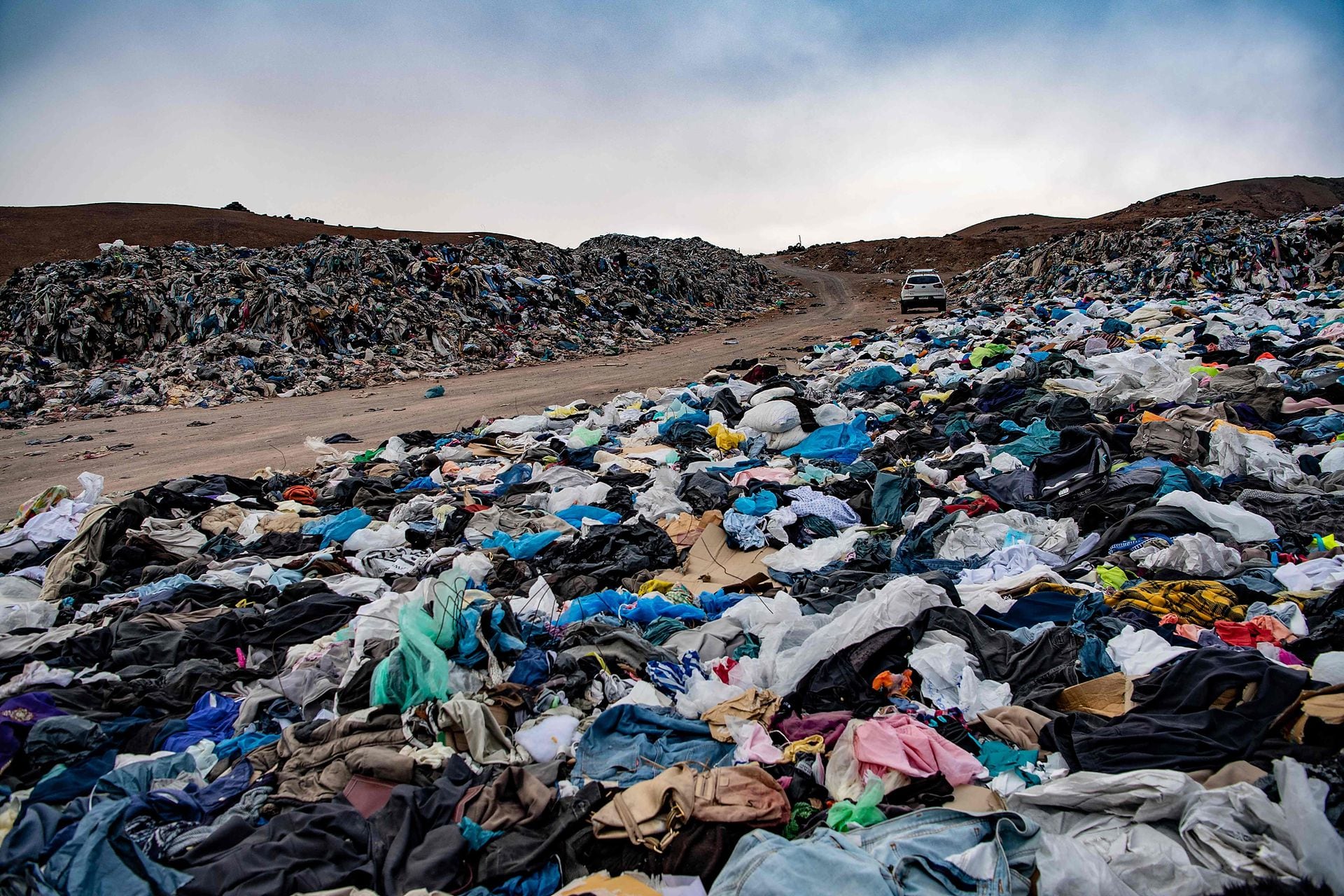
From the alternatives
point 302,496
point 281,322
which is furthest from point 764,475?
point 281,322

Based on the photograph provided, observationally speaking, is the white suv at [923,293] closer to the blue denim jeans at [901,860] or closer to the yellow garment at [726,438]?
the yellow garment at [726,438]

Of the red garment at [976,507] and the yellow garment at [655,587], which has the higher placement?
the red garment at [976,507]

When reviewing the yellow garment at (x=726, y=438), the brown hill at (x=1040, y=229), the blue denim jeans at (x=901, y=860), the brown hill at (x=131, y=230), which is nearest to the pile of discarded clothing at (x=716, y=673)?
the blue denim jeans at (x=901, y=860)

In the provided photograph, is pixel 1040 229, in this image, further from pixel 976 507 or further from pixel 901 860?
pixel 901 860

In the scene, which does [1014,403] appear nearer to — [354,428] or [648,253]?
[354,428]

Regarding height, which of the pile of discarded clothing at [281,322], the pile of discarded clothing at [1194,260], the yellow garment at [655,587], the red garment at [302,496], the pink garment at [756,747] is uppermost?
the pile of discarded clothing at [1194,260]

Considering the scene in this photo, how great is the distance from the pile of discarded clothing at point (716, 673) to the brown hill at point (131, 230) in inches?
947

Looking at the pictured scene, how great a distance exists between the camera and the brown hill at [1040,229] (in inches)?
1462

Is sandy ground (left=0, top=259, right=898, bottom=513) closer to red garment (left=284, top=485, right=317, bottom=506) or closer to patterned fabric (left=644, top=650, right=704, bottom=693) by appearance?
red garment (left=284, top=485, right=317, bottom=506)

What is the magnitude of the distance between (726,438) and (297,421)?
660cm

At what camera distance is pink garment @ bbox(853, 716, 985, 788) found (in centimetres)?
262

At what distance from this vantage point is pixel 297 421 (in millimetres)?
10219

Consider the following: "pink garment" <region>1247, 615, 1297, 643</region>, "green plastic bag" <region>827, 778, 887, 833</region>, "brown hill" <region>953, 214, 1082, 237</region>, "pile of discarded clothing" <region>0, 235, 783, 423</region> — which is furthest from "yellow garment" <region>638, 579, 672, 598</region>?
"brown hill" <region>953, 214, 1082, 237</region>

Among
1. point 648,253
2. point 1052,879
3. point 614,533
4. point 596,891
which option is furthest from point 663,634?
point 648,253
